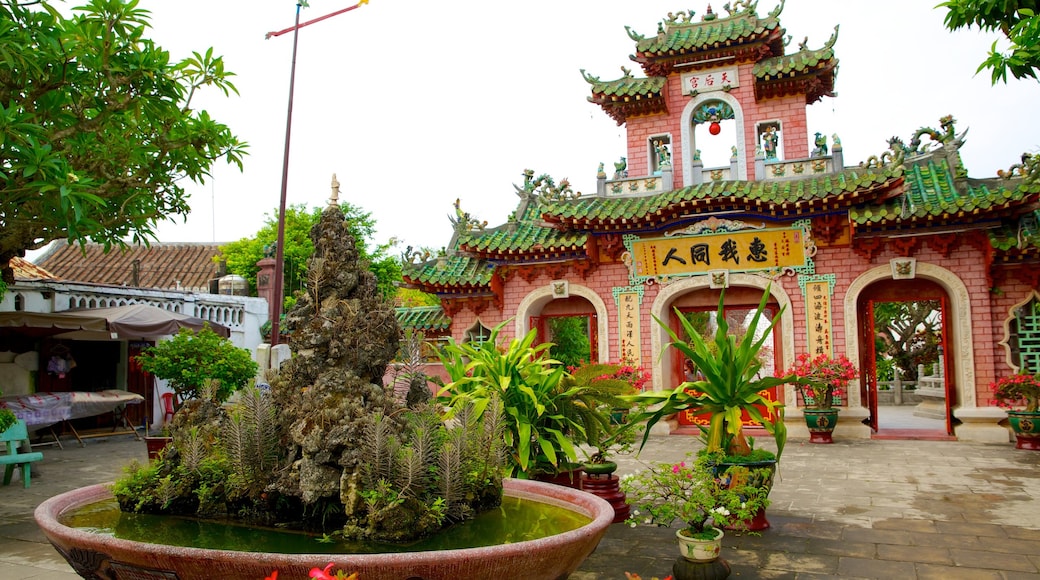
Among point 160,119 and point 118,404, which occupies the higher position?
point 160,119

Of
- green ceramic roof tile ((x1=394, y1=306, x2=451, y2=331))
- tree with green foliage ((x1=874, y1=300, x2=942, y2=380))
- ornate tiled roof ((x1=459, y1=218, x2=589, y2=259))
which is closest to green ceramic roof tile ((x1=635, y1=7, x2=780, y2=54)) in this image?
ornate tiled roof ((x1=459, y1=218, x2=589, y2=259))

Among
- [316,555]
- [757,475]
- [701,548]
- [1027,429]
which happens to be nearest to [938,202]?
[1027,429]

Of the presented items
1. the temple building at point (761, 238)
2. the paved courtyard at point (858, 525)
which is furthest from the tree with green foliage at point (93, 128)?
the temple building at point (761, 238)

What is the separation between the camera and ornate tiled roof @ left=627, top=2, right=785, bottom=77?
1255cm

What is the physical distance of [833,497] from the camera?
6.86 metres

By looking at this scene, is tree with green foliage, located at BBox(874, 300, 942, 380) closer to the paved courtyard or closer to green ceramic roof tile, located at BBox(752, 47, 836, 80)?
green ceramic roof tile, located at BBox(752, 47, 836, 80)

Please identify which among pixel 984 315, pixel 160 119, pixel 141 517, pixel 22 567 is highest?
pixel 160 119

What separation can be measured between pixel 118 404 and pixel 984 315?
13274mm

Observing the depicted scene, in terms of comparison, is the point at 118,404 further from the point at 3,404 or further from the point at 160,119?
the point at 160,119

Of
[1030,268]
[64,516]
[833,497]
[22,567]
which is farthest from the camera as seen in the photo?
[1030,268]

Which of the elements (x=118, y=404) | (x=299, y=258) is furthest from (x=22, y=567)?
(x=299, y=258)

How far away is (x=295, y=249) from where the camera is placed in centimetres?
2453

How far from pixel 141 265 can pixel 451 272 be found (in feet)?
48.9

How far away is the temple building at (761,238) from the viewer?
427 inches
